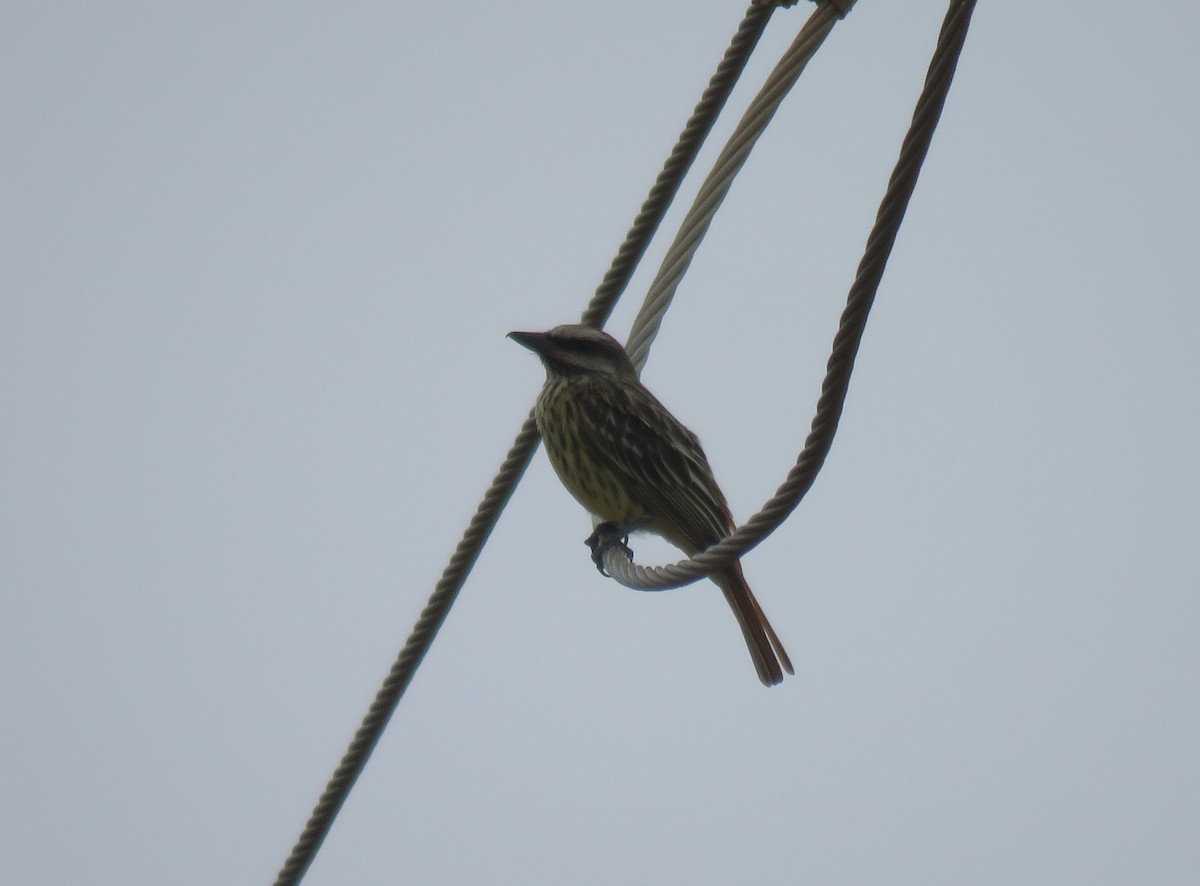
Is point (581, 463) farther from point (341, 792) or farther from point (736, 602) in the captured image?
point (341, 792)

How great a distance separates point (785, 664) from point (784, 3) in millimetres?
2379

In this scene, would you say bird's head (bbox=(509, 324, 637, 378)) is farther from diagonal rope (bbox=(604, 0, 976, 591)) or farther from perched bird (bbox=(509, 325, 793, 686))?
diagonal rope (bbox=(604, 0, 976, 591))

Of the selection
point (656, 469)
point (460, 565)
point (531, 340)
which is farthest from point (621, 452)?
point (460, 565)

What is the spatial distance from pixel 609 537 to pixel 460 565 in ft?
4.04

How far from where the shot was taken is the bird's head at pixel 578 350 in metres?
5.32

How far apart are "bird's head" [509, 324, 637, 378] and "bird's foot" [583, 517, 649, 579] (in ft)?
1.91

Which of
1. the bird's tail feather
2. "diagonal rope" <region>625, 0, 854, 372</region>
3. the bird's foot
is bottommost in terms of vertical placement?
the bird's tail feather

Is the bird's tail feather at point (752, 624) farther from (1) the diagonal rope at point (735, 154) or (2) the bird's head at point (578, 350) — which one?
(1) the diagonal rope at point (735, 154)

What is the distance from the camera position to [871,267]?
2436 mm

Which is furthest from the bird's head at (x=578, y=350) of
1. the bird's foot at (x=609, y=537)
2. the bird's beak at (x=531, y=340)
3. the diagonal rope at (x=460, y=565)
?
the diagonal rope at (x=460, y=565)

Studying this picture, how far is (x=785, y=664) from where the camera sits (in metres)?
5.04

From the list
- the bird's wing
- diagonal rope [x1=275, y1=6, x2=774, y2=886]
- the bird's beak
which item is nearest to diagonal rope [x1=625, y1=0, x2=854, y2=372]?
diagonal rope [x1=275, y1=6, x2=774, y2=886]

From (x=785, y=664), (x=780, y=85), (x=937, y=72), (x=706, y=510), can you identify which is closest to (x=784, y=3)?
(x=780, y=85)

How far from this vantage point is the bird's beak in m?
5.38
